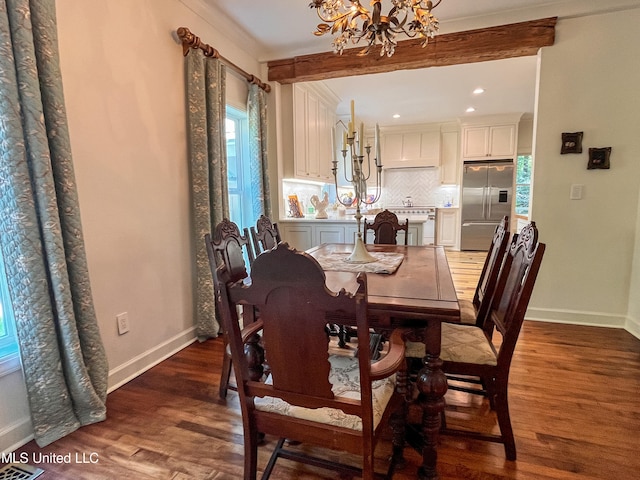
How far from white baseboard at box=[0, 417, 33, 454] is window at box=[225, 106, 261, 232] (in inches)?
85.3

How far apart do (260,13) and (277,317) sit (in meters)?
2.80

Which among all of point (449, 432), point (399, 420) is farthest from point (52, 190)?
point (449, 432)

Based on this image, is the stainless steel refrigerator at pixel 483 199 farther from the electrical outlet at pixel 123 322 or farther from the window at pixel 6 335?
the window at pixel 6 335

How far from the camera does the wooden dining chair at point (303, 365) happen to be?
90 centimetres

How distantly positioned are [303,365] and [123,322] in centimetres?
163

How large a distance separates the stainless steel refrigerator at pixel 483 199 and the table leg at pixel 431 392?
18.9 ft

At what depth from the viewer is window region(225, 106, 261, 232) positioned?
3438 mm

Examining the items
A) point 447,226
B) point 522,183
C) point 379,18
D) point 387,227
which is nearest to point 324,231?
point 387,227

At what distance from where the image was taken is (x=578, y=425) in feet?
5.43

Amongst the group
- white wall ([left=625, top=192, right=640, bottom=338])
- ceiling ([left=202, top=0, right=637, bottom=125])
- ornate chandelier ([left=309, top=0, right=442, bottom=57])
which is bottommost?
white wall ([left=625, top=192, right=640, bottom=338])

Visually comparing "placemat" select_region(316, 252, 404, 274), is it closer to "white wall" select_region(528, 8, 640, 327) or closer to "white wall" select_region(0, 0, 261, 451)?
"white wall" select_region(0, 0, 261, 451)

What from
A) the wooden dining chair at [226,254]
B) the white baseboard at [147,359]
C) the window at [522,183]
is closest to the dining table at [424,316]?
the wooden dining chair at [226,254]
